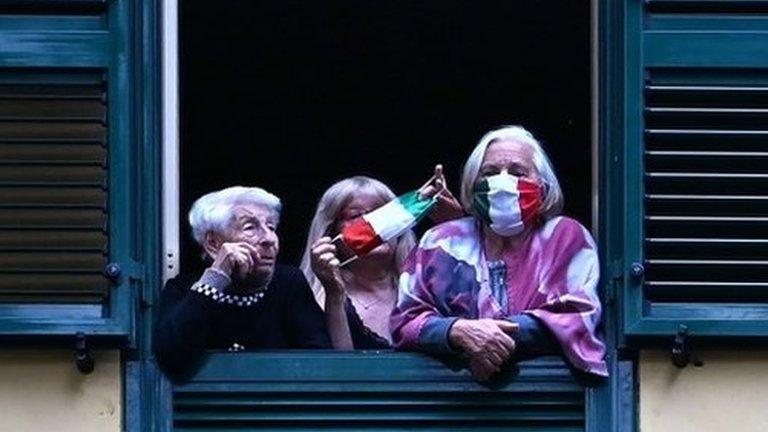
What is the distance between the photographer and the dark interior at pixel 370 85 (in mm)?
8531

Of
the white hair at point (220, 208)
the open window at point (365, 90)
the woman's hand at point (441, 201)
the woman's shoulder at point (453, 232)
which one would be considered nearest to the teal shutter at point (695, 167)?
the woman's shoulder at point (453, 232)

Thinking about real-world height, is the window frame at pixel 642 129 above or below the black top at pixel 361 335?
above

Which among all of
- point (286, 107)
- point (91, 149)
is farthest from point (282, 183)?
point (91, 149)

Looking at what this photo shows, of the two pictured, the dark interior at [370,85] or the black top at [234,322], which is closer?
the black top at [234,322]

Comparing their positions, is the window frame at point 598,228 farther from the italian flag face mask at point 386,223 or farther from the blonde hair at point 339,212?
the blonde hair at point 339,212

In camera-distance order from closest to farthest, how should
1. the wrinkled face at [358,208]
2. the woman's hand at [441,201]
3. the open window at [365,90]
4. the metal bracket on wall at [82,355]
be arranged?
the metal bracket on wall at [82,355] → the woman's hand at [441,201] → the wrinkled face at [358,208] → the open window at [365,90]

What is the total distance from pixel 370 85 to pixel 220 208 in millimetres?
2189

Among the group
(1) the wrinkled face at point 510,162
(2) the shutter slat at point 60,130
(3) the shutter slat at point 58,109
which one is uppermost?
(3) the shutter slat at point 58,109

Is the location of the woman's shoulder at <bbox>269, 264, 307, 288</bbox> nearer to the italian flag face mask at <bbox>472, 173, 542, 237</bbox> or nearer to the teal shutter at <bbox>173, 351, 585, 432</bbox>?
the teal shutter at <bbox>173, 351, 585, 432</bbox>

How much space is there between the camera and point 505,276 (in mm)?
6477

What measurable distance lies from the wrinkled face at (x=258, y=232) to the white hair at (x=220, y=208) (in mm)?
14

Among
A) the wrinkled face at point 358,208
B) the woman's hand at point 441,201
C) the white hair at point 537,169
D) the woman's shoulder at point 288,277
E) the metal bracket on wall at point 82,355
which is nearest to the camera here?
the metal bracket on wall at point 82,355

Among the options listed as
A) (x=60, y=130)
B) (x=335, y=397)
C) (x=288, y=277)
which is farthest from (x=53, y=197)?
(x=335, y=397)

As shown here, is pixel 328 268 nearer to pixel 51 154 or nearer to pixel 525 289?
pixel 525 289
